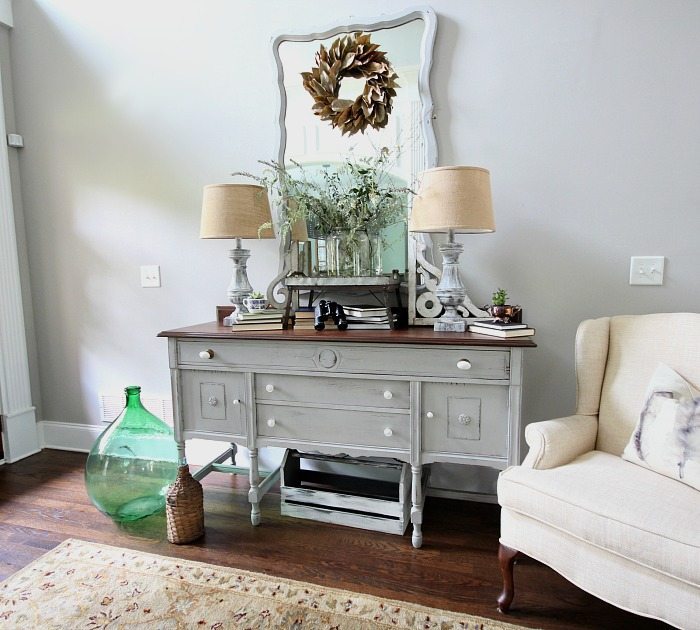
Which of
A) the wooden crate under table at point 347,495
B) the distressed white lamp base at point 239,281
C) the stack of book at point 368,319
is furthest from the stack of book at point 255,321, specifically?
the wooden crate under table at point 347,495

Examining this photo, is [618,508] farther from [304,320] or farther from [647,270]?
[304,320]

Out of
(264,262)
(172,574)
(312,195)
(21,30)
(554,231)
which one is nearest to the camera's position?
(172,574)

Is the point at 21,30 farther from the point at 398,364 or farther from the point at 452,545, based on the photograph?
the point at 452,545

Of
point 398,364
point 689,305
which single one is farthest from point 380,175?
point 689,305

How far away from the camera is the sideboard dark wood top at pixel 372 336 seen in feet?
5.34

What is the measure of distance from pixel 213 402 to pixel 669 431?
159 centimetres

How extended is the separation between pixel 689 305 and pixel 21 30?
3.55m

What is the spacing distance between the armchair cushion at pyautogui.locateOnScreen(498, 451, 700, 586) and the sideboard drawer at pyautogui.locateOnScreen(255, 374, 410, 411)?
1.54ft

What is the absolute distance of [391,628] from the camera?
4.62 ft

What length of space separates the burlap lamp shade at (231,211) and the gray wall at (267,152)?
36 cm

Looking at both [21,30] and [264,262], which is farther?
[21,30]

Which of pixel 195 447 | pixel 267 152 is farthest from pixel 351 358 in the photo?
pixel 195 447

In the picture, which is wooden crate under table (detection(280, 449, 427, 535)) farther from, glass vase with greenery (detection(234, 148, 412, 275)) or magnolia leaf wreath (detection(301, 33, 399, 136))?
magnolia leaf wreath (detection(301, 33, 399, 136))

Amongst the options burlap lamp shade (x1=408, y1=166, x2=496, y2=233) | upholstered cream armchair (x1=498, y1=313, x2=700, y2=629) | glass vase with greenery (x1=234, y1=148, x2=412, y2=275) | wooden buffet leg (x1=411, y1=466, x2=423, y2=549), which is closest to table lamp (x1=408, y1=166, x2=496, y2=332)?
burlap lamp shade (x1=408, y1=166, x2=496, y2=233)
